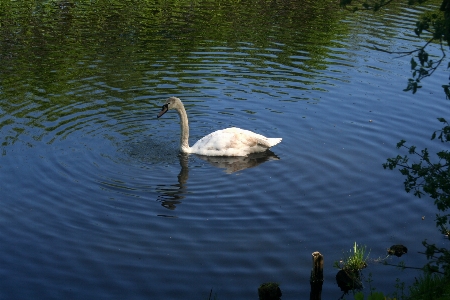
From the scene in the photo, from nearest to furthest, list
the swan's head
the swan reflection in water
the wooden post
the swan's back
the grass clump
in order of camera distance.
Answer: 1. the wooden post
2. the grass clump
3. the swan reflection in water
4. the swan's back
5. the swan's head

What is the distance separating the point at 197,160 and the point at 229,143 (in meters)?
0.84

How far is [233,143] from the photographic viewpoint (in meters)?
15.9

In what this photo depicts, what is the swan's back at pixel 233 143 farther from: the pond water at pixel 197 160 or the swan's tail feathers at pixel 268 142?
the pond water at pixel 197 160

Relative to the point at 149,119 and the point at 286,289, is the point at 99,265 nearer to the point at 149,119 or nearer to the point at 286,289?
the point at 286,289

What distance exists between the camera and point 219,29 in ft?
91.2

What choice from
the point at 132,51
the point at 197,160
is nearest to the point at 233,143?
the point at 197,160

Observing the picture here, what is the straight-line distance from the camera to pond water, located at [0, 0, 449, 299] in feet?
36.8

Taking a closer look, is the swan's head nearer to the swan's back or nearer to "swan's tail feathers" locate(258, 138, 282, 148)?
the swan's back

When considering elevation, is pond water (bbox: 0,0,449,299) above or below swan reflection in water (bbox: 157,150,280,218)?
above

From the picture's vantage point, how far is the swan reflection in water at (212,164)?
13.8 meters

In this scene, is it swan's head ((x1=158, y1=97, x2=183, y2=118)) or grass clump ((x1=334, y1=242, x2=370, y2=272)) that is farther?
swan's head ((x1=158, y1=97, x2=183, y2=118))

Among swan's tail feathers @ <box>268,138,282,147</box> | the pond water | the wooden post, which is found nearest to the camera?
the wooden post

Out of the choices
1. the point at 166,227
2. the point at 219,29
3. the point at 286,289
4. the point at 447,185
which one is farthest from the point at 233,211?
the point at 219,29

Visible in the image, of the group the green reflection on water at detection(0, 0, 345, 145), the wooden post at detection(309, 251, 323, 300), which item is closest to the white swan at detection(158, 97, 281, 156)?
the green reflection on water at detection(0, 0, 345, 145)
